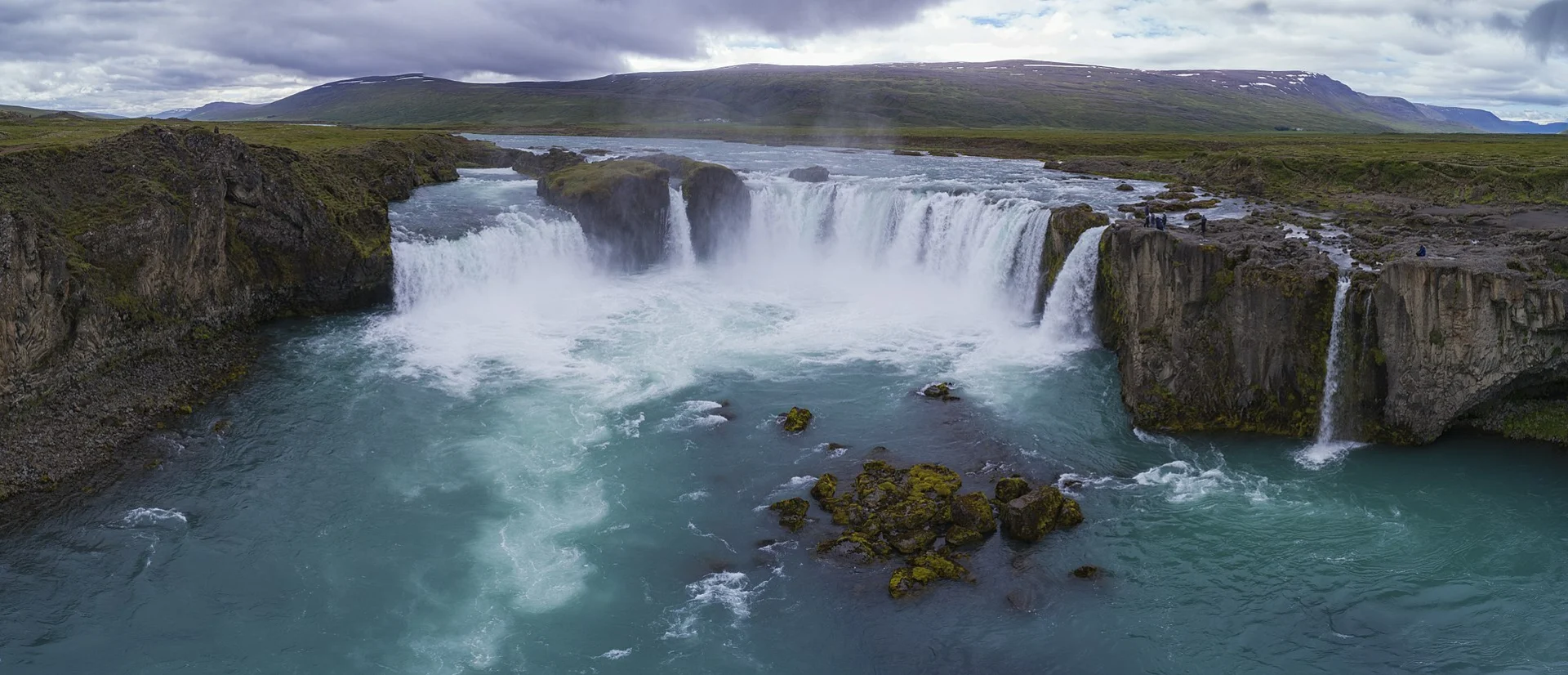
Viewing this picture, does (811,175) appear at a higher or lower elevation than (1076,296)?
higher

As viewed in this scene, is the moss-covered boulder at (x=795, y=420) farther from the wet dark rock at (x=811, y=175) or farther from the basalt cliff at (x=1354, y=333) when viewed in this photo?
the wet dark rock at (x=811, y=175)

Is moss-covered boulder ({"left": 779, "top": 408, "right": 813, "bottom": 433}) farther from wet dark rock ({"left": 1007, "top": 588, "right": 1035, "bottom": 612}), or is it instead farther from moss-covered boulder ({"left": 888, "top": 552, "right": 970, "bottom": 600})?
wet dark rock ({"left": 1007, "top": 588, "right": 1035, "bottom": 612})

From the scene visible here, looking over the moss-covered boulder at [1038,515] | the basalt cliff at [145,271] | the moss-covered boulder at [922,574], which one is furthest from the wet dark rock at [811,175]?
the moss-covered boulder at [922,574]

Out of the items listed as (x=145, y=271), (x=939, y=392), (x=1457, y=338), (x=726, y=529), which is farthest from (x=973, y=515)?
(x=145, y=271)

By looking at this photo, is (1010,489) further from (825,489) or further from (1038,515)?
(825,489)

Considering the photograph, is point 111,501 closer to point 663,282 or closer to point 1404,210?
point 663,282

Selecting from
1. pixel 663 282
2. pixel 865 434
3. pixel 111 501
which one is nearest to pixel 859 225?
pixel 663 282

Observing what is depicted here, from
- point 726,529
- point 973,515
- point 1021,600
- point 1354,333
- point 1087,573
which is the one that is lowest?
point 1021,600
